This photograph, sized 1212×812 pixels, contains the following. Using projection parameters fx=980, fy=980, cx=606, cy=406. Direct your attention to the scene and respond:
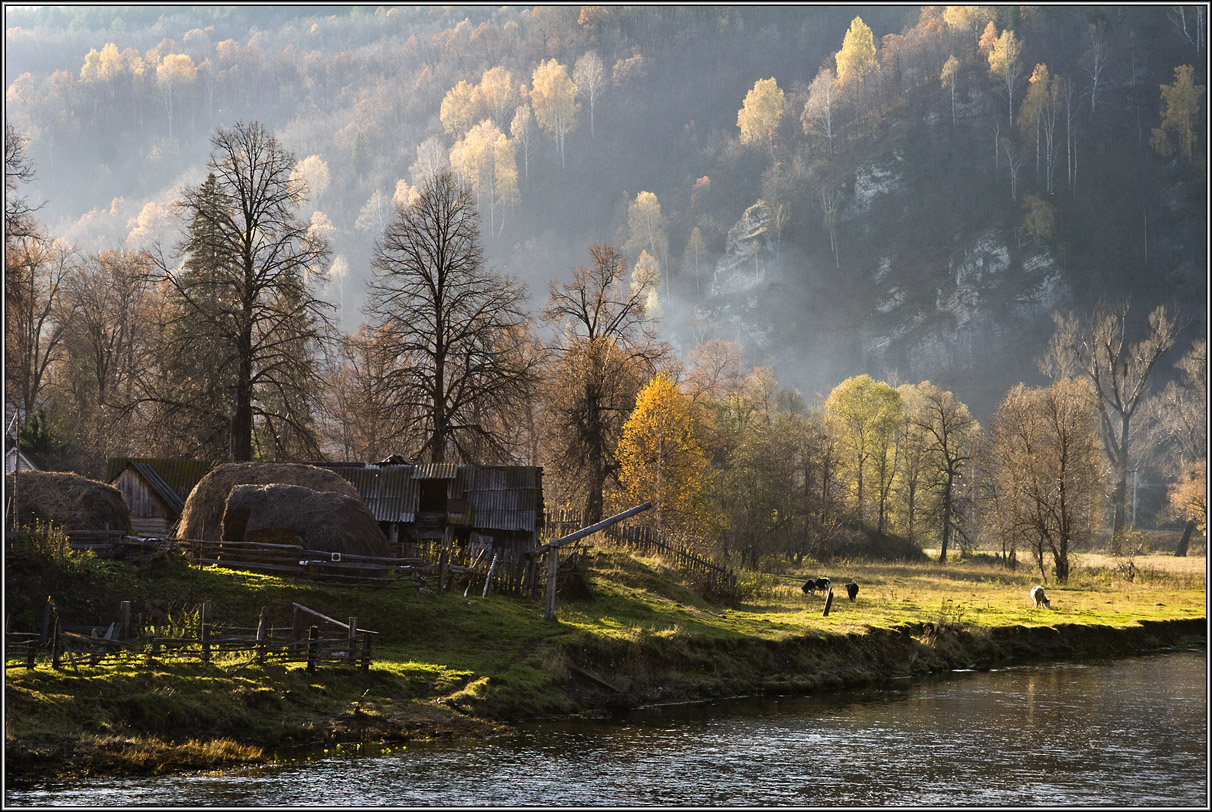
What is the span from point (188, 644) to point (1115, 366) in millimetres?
84534

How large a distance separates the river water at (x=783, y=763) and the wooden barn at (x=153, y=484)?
74.4 ft

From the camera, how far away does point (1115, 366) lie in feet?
282

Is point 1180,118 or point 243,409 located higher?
point 1180,118

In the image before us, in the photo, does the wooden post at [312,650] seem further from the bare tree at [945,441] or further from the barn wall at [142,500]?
the bare tree at [945,441]

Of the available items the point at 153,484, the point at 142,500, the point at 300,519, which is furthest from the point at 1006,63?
the point at 300,519

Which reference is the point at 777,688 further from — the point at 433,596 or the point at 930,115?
the point at 930,115

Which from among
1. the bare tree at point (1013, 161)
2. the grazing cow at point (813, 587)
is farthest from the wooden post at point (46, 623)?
the bare tree at point (1013, 161)

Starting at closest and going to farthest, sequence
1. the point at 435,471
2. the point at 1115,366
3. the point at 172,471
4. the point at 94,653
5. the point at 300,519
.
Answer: the point at 94,653 → the point at 300,519 → the point at 435,471 → the point at 172,471 → the point at 1115,366

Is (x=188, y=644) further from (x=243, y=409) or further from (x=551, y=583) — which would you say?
(x=243, y=409)

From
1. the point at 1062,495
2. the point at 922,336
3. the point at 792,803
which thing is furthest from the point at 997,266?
the point at 792,803

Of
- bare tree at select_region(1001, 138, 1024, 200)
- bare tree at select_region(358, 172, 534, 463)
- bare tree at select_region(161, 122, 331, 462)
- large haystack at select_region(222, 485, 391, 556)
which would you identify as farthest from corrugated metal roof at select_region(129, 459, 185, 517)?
bare tree at select_region(1001, 138, 1024, 200)

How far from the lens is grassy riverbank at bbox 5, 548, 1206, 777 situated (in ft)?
59.0

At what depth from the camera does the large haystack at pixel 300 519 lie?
29.8 meters

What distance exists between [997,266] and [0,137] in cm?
16302
